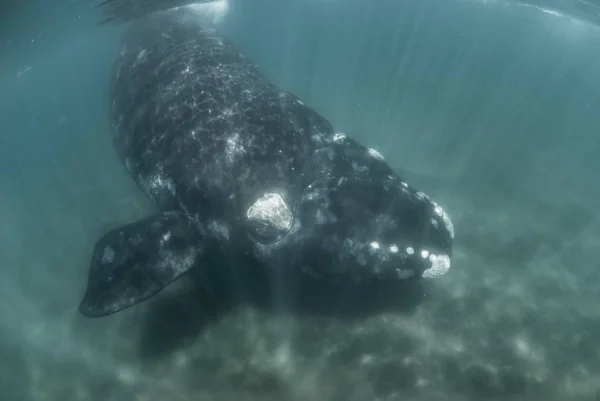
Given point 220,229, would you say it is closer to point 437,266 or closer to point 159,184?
point 159,184

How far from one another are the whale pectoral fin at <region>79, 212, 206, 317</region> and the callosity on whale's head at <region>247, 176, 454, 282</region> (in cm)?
261

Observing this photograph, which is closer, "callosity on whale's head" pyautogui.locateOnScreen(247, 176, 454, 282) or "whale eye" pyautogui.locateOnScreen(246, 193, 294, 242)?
"callosity on whale's head" pyautogui.locateOnScreen(247, 176, 454, 282)

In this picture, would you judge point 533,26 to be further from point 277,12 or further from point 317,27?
point 277,12

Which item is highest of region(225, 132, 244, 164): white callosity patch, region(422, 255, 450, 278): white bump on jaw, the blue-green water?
region(225, 132, 244, 164): white callosity patch

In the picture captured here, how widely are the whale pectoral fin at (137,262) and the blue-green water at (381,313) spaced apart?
9.90ft

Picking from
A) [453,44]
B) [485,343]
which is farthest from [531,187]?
[453,44]

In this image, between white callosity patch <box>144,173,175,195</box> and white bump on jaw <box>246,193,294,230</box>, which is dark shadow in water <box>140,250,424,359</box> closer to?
white bump on jaw <box>246,193,294,230</box>

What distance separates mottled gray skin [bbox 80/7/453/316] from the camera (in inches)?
530

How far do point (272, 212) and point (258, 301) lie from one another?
3.79m

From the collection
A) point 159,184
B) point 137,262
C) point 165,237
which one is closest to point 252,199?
Result: point 165,237

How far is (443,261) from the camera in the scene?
13.4 metres

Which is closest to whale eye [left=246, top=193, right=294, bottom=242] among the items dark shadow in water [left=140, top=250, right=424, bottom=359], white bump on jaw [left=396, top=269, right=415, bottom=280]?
dark shadow in water [left=140, top=250, right=424, bottom=359]

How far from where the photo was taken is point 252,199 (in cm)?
1439

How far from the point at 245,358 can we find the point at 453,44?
245 feet
